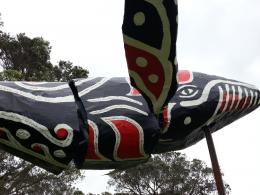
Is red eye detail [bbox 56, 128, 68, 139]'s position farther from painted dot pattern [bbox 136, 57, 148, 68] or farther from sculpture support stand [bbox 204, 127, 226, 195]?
sculpture support stand [bbox 204, 127, 226, 195]

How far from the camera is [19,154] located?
2.62 metres

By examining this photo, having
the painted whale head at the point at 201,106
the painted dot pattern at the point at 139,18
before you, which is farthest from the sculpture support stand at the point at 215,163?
the painted dot pattern at the point at 139,18

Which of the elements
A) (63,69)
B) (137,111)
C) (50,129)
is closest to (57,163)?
(50,129)

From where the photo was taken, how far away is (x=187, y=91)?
2930 millimetres

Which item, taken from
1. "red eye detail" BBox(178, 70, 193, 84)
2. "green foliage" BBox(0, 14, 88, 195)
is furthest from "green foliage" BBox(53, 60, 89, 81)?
"red eye detail" BBox(178, 70, 193, 84)

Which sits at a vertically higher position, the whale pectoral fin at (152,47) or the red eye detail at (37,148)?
the whale pectoral fin at (152,47)

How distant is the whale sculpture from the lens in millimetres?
2335

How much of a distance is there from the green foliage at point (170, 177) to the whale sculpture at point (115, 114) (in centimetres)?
1663

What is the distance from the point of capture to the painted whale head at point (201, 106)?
110 inches

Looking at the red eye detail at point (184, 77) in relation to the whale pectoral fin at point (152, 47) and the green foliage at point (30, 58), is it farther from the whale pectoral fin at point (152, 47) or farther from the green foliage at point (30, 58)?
the green foliage at point (30, 58)

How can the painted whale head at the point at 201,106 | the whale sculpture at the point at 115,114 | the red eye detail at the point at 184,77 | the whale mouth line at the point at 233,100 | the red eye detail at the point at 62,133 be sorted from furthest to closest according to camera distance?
the red eye detail at the point at 184,77
the whale mouth line at the point at 233,100
the painted whale head at the point at 201,106
the red eye detail at the point at 62,133
the whale sculpture at the point at 115,114

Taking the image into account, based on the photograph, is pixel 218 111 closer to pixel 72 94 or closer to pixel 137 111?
pixel 137 111

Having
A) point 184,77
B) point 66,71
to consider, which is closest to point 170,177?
point 66,71

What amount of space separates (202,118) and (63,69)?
7.87 m
